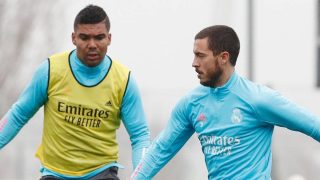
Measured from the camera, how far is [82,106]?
38.4 feet

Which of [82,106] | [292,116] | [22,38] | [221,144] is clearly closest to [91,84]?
[82,106]

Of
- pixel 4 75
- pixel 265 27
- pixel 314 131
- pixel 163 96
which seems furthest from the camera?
pixel 265 27

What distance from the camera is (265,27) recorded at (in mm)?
28609

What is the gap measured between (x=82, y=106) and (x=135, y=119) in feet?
1.37

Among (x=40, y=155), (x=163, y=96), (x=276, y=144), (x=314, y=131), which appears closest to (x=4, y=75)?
(x=163, y=96)

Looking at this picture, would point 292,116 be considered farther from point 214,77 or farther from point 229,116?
point 214,77

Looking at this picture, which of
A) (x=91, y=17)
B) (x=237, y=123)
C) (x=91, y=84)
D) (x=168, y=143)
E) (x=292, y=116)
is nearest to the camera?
(x=292, y=116)

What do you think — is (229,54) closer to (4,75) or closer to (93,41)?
(93,41)

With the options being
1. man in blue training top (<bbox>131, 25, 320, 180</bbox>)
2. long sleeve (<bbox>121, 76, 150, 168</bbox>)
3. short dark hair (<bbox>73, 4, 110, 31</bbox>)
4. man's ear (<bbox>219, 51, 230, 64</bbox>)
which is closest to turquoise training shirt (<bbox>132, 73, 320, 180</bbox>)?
man in blue training top (<bbox>131, 25, 320, 180</bbox>)

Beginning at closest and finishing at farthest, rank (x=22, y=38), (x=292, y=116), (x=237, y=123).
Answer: (x=292, y=116) → (x=237, y=123) → (x=22, y=38)

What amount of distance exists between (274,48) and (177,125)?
59.3 feet

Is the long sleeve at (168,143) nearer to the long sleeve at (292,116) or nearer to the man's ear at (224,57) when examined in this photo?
the man's ear at (224,57)

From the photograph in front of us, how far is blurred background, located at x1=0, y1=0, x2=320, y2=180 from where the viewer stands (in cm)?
2570

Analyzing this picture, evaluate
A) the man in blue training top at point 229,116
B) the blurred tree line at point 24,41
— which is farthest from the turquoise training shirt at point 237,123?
the blurred tree line at point 24,41
